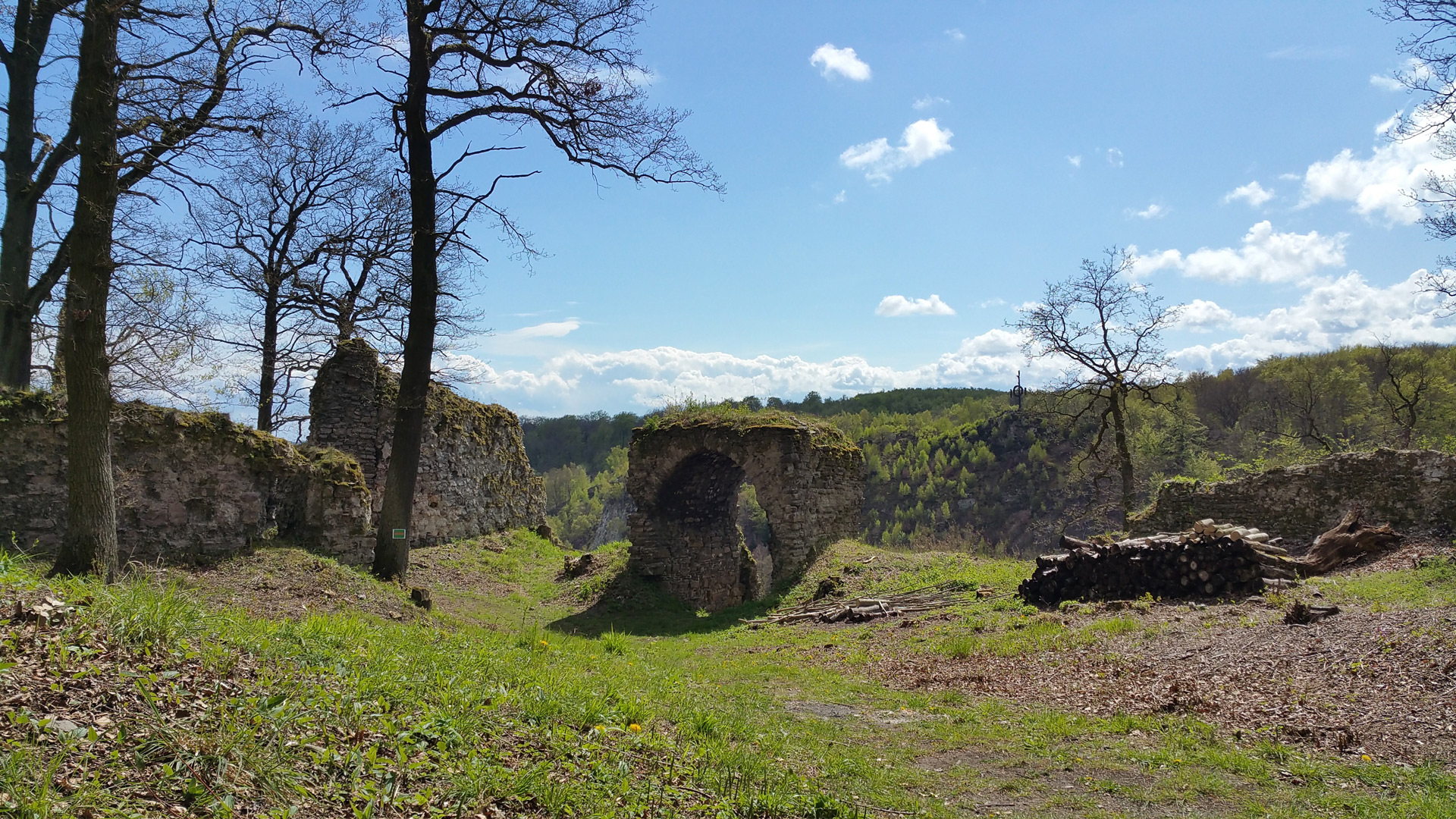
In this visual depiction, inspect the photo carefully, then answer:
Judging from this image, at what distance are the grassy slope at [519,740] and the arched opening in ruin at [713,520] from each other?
309 inches

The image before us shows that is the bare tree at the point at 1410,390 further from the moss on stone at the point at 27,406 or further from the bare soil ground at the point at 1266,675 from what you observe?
the moss on stone at the point at 27,406

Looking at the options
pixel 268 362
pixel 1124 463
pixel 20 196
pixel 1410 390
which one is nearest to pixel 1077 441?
pixel 1410 390

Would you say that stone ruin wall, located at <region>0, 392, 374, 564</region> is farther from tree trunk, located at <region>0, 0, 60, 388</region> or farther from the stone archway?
the stone archway

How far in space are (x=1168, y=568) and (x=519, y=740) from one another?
33.3 feet

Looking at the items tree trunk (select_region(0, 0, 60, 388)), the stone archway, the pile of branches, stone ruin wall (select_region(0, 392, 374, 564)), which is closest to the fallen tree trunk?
the pile of branches

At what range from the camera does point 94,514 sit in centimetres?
716

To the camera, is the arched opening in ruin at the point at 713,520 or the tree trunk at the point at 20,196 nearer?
the tree trunk at the point at 20,196

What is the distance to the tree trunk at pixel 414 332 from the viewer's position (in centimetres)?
1169

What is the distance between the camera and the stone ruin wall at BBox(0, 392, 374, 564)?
955 cm

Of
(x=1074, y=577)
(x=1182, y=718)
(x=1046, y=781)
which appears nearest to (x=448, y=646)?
(x=1046, y=781)

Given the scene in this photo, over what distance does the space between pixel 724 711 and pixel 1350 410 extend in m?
46.5

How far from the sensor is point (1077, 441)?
2048 inches

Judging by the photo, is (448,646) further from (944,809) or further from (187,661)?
(944,809)

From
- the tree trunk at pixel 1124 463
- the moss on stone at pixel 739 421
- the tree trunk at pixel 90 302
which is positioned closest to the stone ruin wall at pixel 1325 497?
the tree trunk at pixel 1124 463
